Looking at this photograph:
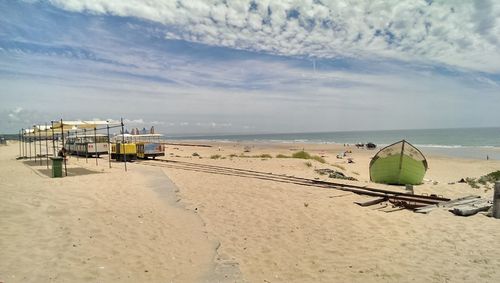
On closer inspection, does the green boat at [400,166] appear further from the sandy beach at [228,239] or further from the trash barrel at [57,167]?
the trash barrel at [57,167]

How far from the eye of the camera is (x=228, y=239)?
7.69m

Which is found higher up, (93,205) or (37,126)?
(37,126)

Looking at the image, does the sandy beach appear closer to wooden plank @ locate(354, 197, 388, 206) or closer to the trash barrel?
wooden plank @ locate(354, 197, 388, 206)

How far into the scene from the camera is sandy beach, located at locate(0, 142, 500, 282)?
5.84 metres

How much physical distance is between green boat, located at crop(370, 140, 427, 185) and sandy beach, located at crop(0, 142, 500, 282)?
6528mm

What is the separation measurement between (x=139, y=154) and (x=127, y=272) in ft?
69.5

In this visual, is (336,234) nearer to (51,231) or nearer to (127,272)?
(127,272)

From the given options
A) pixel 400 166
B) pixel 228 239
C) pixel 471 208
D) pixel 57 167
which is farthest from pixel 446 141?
pixel 228 239

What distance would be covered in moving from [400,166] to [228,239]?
12.4 m

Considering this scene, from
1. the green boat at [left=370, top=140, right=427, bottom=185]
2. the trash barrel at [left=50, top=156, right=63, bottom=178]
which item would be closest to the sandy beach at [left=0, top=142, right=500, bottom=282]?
the trash barrel at [left=50, top=156, right=63, bottom=178]

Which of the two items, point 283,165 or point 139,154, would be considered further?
point 139,154

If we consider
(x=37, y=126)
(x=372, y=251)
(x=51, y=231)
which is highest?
(x=37, y=126)

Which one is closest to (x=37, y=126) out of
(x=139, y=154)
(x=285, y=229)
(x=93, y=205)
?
(x=139, y=154)

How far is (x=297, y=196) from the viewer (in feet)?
39.6
